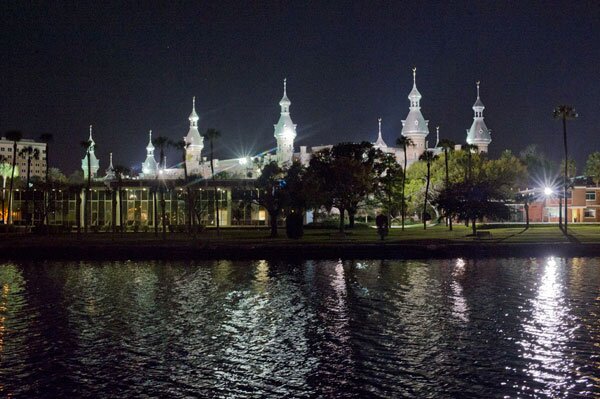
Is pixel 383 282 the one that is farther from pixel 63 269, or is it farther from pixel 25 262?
pixel 25 262

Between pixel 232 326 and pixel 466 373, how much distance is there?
8.65m

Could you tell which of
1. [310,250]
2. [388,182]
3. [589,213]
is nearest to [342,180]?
[388,182]

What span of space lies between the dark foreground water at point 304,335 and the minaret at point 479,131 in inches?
4961

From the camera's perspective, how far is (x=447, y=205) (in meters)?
62.3

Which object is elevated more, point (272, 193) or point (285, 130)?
point (285, 130)

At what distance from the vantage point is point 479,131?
160 metres

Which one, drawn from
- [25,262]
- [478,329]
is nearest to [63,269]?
[25,262]

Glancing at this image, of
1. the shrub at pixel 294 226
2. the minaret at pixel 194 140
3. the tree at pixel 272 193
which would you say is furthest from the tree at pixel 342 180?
the minaret at pixel 194 140

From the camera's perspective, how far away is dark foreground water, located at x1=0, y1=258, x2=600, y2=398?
16.1 metres

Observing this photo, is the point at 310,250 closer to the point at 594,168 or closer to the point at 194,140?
the point at 594,168

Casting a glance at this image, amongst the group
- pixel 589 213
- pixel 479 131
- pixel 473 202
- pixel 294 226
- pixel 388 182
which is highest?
pixel 479 131

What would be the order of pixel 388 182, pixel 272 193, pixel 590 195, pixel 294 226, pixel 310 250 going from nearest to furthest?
pixel 310 250 < pixel 294 226 < pixel 272 193 < pixel 388 182 < pixel 590 195

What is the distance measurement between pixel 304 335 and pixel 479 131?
145727mm

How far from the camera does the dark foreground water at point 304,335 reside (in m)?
16.1
